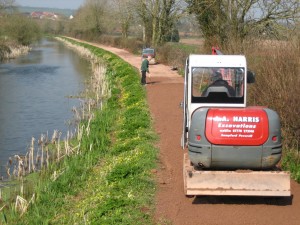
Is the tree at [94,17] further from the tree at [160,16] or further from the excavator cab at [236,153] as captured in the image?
the excavator cab at [236,153]

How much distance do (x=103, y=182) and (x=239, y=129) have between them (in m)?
3.22

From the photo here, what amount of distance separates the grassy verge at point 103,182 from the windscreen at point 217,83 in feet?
6.24

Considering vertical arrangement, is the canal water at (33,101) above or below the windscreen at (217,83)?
below

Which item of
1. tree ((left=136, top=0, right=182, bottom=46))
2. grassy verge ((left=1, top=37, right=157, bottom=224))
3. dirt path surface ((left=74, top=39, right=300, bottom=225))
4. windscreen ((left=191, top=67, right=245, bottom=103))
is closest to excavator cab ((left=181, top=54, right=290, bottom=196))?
dirt path surface ((left=74, top=39, right=300, bottom=225))

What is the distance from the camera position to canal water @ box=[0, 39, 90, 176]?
17250 millimetres

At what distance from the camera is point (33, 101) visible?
25.1m

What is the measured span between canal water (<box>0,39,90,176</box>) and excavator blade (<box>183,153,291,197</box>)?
668 cm

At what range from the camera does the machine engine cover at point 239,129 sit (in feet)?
25.3

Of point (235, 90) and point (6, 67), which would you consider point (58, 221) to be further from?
point (6, 67)

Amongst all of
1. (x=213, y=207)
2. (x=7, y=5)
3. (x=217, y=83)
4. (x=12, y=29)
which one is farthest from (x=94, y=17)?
(x=213, y=207)

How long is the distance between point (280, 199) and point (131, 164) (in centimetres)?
331

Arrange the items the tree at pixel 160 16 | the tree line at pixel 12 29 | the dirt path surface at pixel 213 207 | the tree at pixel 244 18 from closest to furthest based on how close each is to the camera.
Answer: the dirt path surface at pixel 213 207 → the tree at pixel 244 18 → the tree at pixel 160 16 → the tree line at pixel 12 29

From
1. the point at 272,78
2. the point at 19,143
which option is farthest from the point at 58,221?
the point at 19,143

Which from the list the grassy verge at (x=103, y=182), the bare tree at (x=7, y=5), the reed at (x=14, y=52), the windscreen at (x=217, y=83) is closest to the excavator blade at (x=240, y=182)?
the grassy verge at (x=103, y=182)
